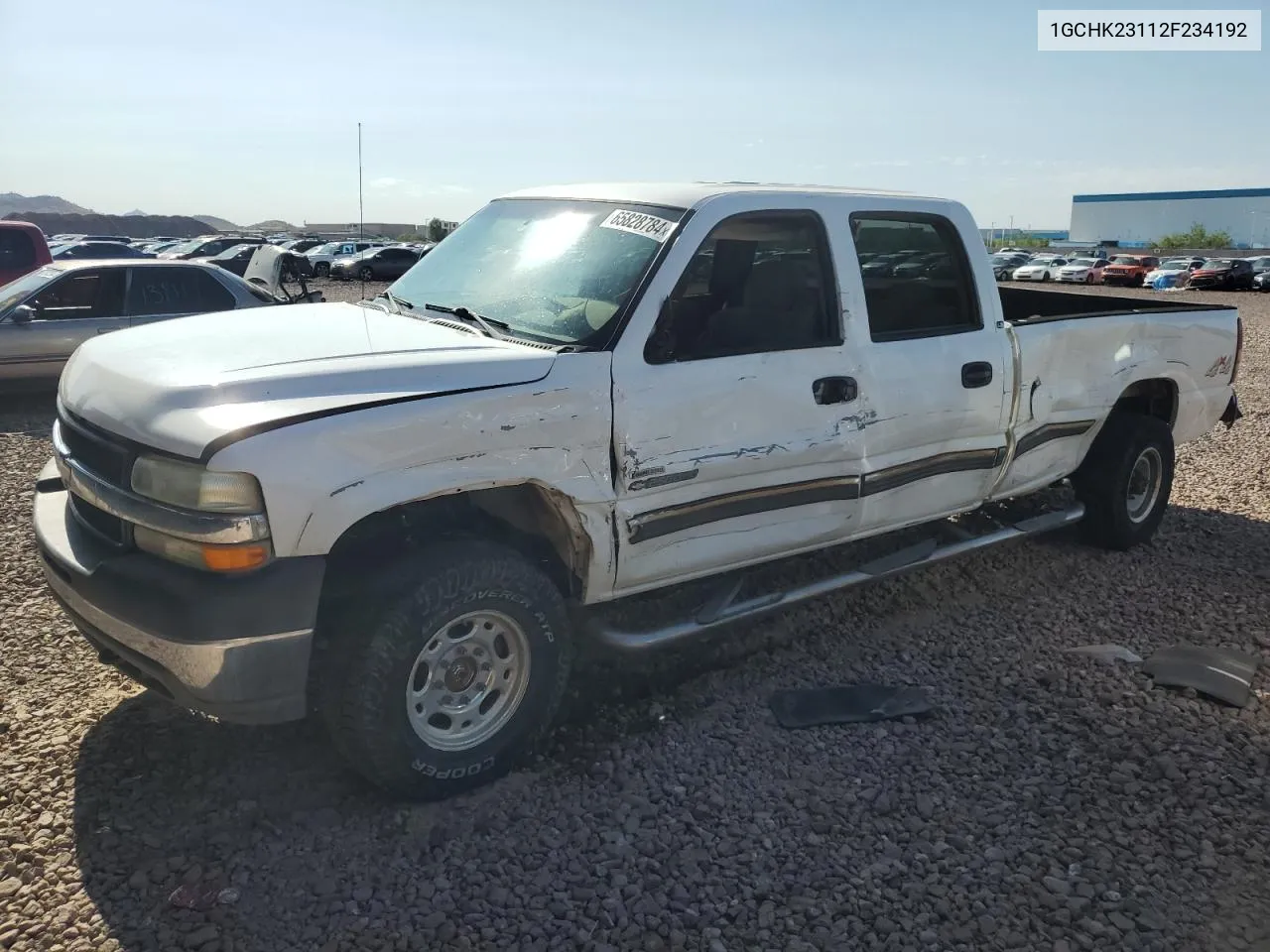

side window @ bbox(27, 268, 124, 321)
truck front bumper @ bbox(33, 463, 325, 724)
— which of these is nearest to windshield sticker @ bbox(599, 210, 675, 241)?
truck front bumper @ bbox(33, 463, 325, 724)

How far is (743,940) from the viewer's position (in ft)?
9.29

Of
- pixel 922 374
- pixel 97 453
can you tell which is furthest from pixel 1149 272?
pixel 97 453

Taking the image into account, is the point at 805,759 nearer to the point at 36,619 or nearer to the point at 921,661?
the point at 921,661

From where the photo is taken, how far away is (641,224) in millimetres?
3967

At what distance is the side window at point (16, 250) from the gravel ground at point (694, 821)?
29.7 ft

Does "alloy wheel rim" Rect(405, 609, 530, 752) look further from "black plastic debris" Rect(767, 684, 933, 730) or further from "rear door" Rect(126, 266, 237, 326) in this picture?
"rear door" Rect(126, 266, 237, 326)

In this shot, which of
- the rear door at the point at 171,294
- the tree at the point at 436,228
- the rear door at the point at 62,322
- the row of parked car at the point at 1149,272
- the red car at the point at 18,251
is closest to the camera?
the rear door at the point at 62,322

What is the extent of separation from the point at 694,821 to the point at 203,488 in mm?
1837

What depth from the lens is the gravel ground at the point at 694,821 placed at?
9.46 feet

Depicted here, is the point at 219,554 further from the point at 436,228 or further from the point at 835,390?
the point at 436,228

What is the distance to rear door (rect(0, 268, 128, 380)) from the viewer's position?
30.8ft

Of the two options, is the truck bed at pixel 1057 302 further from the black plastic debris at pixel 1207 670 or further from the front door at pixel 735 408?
the front door at pixel 735 408

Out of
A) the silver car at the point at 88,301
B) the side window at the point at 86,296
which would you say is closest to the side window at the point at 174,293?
the silver car at the point at 88,301

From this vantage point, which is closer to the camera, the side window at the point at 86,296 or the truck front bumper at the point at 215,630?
the truck front bumper at the point at 215,630
